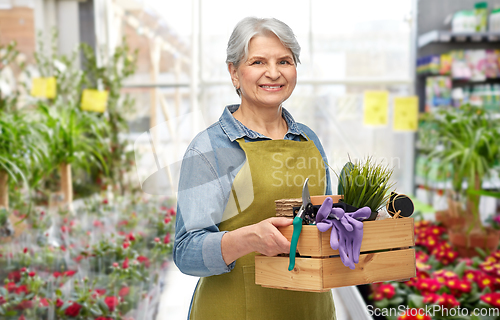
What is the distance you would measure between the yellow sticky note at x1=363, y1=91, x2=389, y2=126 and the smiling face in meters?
2.46

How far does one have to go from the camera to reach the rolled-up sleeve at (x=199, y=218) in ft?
2.27

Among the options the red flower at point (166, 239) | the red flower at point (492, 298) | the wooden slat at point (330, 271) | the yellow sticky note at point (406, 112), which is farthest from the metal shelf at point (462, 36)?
the wooden slat at point (330, 271)

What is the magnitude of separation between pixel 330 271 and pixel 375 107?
269 cm

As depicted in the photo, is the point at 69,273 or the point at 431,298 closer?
the point at 69,273

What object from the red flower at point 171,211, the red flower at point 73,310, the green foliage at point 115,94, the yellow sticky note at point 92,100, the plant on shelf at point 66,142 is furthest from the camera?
the green foliage at point 115,94

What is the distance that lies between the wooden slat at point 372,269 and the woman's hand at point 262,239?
83mm

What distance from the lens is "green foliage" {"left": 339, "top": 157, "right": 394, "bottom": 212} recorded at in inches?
28.9

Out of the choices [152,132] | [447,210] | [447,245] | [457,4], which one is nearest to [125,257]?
[152,132]

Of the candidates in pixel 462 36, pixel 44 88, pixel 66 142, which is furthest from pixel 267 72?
pixel 462 36

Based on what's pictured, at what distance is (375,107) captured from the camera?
123 inches

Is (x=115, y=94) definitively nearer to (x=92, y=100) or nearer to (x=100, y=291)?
(x=92, y=100)

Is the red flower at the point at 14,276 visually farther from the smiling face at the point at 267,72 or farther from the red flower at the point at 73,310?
the smiling face at the point at 267,72

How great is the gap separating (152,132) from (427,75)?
3.26 metres

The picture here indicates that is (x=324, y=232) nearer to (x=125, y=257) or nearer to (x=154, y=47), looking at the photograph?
(x=125, y=257)
